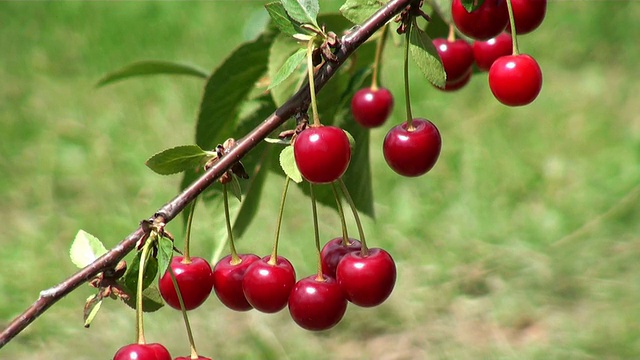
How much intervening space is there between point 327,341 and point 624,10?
8.30 feet

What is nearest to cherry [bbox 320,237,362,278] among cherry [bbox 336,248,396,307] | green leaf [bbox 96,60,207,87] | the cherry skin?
cherry [bbox 336,248,396,307]

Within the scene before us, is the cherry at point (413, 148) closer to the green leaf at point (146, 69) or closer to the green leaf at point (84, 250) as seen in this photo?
the green leaf at point (84, 250)

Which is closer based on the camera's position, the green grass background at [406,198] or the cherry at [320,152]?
the cherry at [320,152]

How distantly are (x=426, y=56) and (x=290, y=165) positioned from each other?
0.56 feet

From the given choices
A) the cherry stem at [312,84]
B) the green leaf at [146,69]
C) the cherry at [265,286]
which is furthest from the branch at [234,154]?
the green leaf at [146,69]

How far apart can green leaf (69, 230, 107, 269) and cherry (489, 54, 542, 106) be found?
413 millimetres

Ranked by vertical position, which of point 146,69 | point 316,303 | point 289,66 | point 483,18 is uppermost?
point 146,69

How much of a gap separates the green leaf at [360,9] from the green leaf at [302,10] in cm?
5

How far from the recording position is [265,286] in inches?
A: 36.9

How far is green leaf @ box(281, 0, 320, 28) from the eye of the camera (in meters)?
0.85

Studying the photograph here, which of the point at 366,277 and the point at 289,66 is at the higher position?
the point at 289,66

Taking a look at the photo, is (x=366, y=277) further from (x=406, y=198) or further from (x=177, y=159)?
(x=406, y=198)

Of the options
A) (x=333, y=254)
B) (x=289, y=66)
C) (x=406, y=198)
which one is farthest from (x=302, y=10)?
(x=406, y=198)

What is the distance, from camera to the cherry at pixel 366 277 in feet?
3.03
